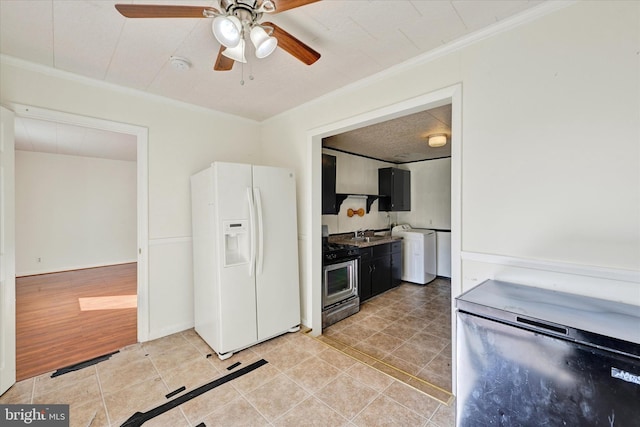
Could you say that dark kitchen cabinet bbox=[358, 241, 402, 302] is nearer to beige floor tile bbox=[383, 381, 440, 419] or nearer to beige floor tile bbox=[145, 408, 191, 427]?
beige floor tile bbox=[383, 381, 440, 419]

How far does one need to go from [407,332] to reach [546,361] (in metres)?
2.14

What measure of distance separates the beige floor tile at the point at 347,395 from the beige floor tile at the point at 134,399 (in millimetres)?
1141

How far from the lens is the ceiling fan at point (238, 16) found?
48.3 inches

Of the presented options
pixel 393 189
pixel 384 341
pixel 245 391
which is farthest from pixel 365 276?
pixel 245 391

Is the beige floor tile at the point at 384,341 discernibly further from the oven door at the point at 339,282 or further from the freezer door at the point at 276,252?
the freezer door at the point at 276,252

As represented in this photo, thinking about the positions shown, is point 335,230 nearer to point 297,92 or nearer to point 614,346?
point 297,92

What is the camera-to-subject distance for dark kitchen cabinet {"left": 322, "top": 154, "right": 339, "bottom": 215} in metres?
3.70

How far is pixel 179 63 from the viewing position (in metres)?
2.06

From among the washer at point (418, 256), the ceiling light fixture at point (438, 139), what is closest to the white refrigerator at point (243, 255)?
the ceiling light fixture at point (438, 139)

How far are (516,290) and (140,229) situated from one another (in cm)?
319

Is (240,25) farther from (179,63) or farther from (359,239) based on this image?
(359,239)

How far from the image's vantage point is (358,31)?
1.73m

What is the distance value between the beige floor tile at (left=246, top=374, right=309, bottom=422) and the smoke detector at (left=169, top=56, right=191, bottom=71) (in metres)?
2.54

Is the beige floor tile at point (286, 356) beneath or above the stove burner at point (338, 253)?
beneath
